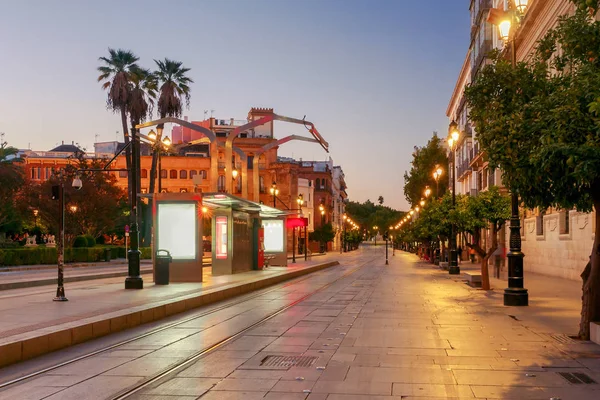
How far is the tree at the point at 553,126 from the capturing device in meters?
10.5

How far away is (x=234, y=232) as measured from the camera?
31.7 meters

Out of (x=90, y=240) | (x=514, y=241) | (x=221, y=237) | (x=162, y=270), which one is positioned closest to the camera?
(x=514, y=241)

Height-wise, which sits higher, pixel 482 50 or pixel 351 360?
pixel 482 50

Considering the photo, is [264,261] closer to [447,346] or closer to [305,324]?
[305,324]

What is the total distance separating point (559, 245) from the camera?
32.8 meters

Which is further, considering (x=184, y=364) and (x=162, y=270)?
(x=162, y=270)

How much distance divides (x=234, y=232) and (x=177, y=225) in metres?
6.87

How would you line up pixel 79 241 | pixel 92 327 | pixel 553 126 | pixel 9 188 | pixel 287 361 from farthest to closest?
pixel 79 241
pixel 9 188
pixel 92 327
pixel 553 126
pixel 287 361

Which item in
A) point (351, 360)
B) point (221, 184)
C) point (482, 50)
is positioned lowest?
point (351, 360)

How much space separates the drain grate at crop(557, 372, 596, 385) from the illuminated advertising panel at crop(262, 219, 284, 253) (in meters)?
34.1

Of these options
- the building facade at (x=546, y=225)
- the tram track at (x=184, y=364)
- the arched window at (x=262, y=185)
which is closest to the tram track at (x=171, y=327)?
the tram track at (x=184, y=364)

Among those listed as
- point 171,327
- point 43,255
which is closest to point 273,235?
point 43,255

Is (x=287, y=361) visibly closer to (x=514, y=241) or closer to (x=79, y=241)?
(x=514, y=241)

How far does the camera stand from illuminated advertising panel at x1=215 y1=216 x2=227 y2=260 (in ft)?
101
